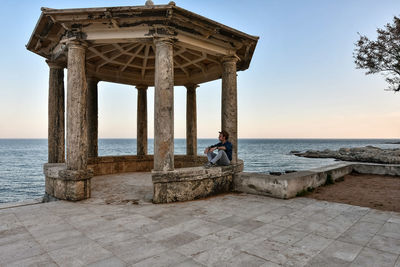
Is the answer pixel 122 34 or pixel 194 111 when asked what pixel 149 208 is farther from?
pixel 194 111

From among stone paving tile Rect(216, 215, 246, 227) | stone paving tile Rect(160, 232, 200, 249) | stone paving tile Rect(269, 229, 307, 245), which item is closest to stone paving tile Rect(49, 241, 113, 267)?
stone paving tile Rect(160, 232, 200, 249)

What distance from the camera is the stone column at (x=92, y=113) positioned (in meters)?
10.5

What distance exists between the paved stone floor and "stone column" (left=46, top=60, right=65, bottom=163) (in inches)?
115

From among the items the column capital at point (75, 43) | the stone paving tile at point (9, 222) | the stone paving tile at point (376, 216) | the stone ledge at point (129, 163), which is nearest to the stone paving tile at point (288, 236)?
the stone paving tile at point (376, 216)

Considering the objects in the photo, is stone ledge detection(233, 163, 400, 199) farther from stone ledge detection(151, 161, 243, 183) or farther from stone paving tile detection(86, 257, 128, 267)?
stone paving tile detection(86, 257, 128, 267)

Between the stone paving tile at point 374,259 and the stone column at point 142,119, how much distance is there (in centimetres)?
1026

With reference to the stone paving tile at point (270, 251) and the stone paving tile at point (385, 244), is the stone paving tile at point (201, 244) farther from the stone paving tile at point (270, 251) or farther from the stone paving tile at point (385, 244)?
the stone paving tile at point (385, 244)

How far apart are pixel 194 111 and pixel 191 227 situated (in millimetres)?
8216

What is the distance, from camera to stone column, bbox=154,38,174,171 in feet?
20.4

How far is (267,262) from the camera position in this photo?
296cm

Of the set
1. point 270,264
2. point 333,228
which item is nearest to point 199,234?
point 270,264

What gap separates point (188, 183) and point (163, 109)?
2.02m

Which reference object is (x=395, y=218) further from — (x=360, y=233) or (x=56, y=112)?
(x=56, y=112)

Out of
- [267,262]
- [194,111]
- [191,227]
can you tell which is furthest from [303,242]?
[194,111]
